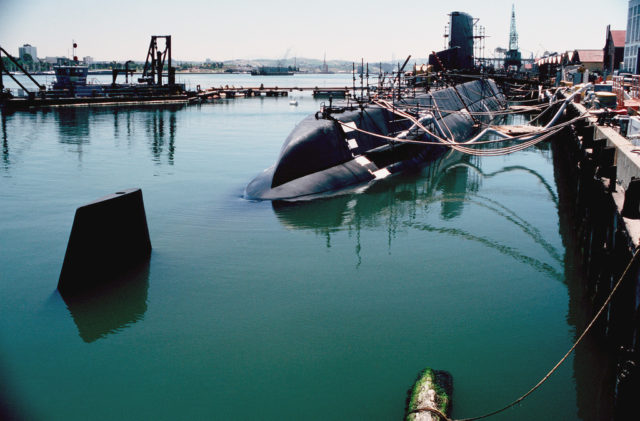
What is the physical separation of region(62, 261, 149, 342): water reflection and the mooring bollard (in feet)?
1.15

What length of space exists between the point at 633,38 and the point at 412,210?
1241 inches

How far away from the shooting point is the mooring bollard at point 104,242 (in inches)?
444

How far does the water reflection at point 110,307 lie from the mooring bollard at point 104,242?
35 cm

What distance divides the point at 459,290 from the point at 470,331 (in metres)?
1.91

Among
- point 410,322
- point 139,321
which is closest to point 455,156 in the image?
point 410,322

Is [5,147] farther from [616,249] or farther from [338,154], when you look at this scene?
[616,249]

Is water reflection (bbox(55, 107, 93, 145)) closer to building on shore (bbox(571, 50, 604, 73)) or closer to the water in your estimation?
the water

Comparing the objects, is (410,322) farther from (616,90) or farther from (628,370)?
(616,90)

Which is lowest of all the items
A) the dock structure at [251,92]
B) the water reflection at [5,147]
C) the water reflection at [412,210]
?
the water reflection at [412,210]

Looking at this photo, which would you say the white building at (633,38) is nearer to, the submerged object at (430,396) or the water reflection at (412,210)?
the water reflection at (412,210)

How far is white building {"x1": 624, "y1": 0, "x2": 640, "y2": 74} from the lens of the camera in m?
38.6

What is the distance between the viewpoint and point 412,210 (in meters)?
18.6

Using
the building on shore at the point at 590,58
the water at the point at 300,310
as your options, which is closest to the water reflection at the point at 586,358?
the water at the point at 300,310

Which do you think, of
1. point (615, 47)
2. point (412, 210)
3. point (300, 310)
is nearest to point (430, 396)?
point (300, 310)
